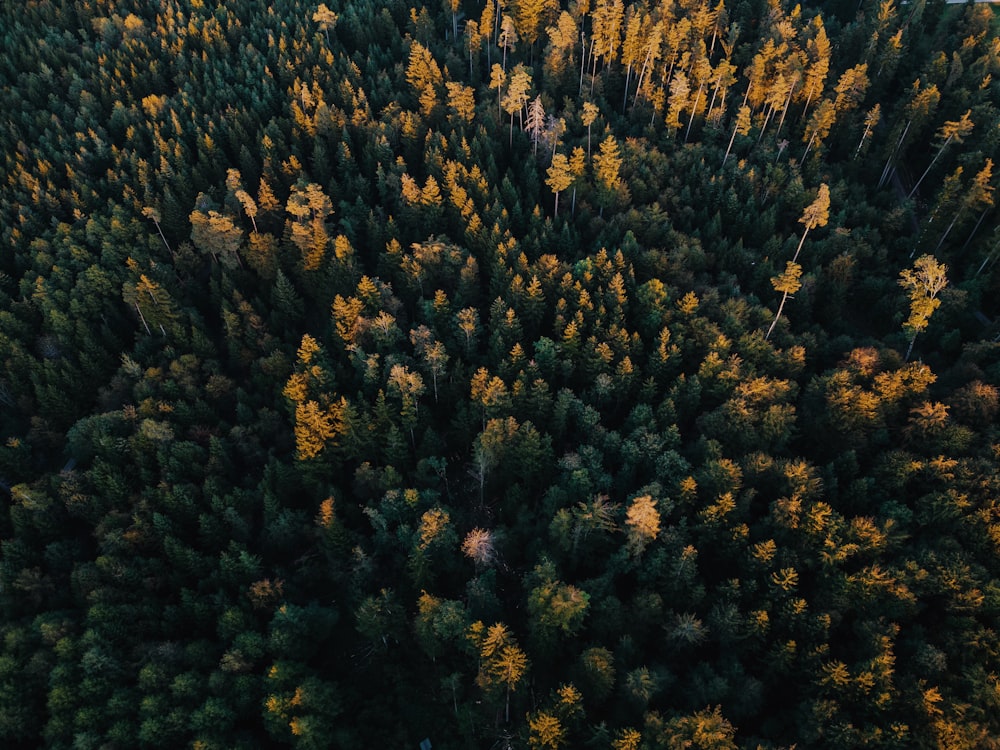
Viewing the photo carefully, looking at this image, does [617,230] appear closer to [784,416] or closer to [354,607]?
[784,416]

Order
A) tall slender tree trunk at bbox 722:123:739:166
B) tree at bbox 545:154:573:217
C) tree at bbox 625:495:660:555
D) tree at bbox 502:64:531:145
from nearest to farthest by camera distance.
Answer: tree at bbox 625:495:660:555
tree at bbox 545:154:573:217
tree at bbox 502:64:531:145
tall slender tree trunk at bbox 722:123:739:166

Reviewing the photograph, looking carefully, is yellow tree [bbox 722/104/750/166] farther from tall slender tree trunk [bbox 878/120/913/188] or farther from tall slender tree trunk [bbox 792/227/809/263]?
tall slender tree trunk [bbox 878/120/913/188]

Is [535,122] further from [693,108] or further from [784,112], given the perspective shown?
[784,112]

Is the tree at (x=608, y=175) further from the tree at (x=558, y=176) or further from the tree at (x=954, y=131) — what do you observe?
the tree at (x=954, y=131)

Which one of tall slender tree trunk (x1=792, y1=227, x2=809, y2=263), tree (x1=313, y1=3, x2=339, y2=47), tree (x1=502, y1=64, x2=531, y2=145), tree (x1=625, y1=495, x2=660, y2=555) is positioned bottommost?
tree (x1=625, y1=495, x2=660, y2=555)

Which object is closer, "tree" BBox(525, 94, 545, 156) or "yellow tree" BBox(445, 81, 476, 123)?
"tree" BBox(525, 94, 545, 156)

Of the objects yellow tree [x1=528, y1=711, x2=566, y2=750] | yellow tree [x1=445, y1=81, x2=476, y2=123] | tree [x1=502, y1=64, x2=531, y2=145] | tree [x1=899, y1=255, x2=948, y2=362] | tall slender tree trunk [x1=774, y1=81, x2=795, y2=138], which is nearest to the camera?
yellow tree [x1=528, y1=711, x2=566, y2=750]

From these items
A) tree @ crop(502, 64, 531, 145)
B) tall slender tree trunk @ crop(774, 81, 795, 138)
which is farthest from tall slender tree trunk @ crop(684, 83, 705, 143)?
tree @ crop(502, 64, 531, 145)

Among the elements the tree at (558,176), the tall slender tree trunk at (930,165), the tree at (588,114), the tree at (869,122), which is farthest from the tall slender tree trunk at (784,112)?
the tree at (558,176)

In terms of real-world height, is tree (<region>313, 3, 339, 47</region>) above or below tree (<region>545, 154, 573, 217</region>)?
above

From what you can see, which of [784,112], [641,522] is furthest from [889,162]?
[641,522]
